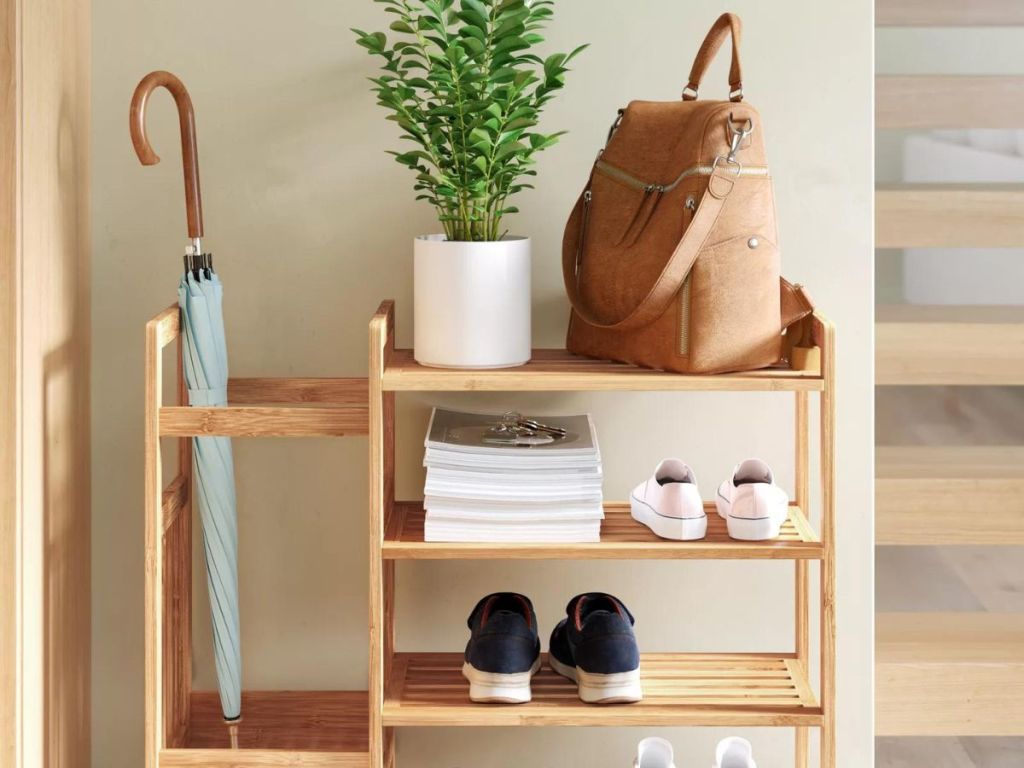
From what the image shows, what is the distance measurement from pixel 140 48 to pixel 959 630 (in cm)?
178

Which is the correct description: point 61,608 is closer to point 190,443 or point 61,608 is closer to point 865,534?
point 190,443

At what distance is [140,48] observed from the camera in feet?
6.00

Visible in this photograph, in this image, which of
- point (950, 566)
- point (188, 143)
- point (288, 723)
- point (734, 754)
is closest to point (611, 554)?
point (734, 754)

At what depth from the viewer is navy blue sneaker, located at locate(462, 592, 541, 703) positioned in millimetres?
1567

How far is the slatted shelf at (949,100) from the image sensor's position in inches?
98.8

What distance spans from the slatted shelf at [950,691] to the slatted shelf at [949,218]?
0.81 metres

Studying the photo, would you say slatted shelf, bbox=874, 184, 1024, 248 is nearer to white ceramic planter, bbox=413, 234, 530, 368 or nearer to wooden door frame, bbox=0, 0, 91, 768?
white ceramic planter, bbox=413, 234, 530, 368

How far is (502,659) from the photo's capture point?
5.15ft

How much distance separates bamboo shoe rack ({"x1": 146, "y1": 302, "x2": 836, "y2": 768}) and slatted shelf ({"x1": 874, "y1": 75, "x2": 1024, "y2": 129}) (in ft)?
3.50

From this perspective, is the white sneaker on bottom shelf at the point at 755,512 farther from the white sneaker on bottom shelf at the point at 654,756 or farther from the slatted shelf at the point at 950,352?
the slatted shelf at the point at 950,352

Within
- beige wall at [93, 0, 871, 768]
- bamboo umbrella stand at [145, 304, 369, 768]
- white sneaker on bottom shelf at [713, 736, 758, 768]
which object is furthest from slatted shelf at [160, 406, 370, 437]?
white sneaker on bottom shelf at [713, 736, 758, 768]

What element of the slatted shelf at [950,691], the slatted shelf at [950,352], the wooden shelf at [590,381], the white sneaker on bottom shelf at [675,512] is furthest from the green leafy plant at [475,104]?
the slatted shelf at [950,691]

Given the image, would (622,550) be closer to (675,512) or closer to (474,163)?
(675,512)

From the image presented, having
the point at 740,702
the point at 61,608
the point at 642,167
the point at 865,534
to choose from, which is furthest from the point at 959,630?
the point at 61,608
